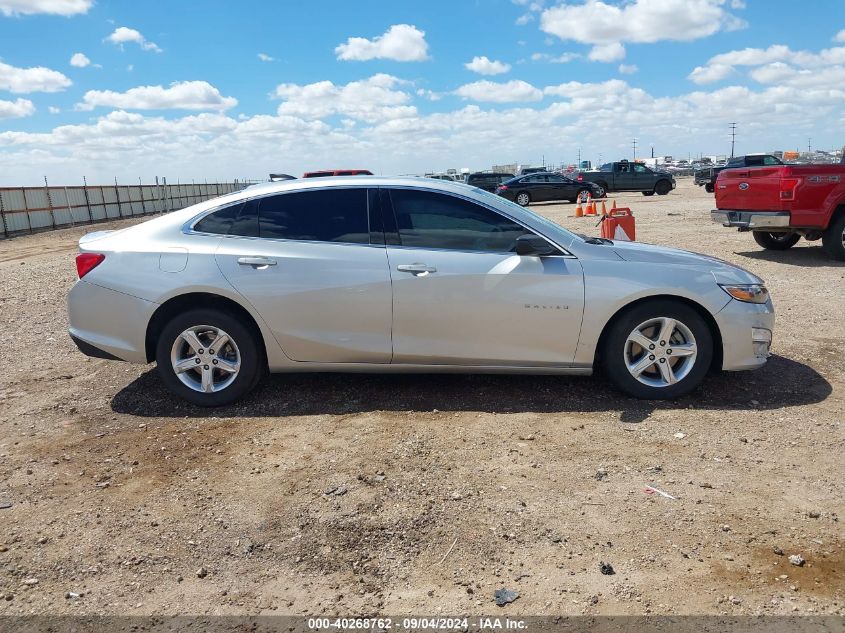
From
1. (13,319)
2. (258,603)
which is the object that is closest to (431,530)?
(258,603)

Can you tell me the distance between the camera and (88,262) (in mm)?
4797

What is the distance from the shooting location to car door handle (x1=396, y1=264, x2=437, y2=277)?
15.1ft

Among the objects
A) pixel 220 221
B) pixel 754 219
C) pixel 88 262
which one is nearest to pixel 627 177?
pixel 754 219

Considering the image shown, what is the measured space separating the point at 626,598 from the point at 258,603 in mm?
1450

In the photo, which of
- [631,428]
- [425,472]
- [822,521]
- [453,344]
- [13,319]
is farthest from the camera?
[13,319]

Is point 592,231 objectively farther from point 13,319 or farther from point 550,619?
point 550,619

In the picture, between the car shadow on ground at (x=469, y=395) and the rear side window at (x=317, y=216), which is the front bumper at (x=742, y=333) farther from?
the rear side window at (x=317, y=216)

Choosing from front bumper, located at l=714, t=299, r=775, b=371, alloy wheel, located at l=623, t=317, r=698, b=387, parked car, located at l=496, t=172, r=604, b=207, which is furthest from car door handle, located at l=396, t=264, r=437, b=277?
parked car, located at l=496, t=172, r=604, b=207

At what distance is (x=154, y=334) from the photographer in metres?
4.79

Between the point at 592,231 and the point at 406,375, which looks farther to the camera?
the point at 592,231

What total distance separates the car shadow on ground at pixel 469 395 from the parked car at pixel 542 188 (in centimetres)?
2523

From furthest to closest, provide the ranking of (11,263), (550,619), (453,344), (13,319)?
(11,263) < (13,319) < (453,344) < (550,619)

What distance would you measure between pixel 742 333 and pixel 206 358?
3.70 meters

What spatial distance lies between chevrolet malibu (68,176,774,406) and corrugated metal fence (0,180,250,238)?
1462 cm
